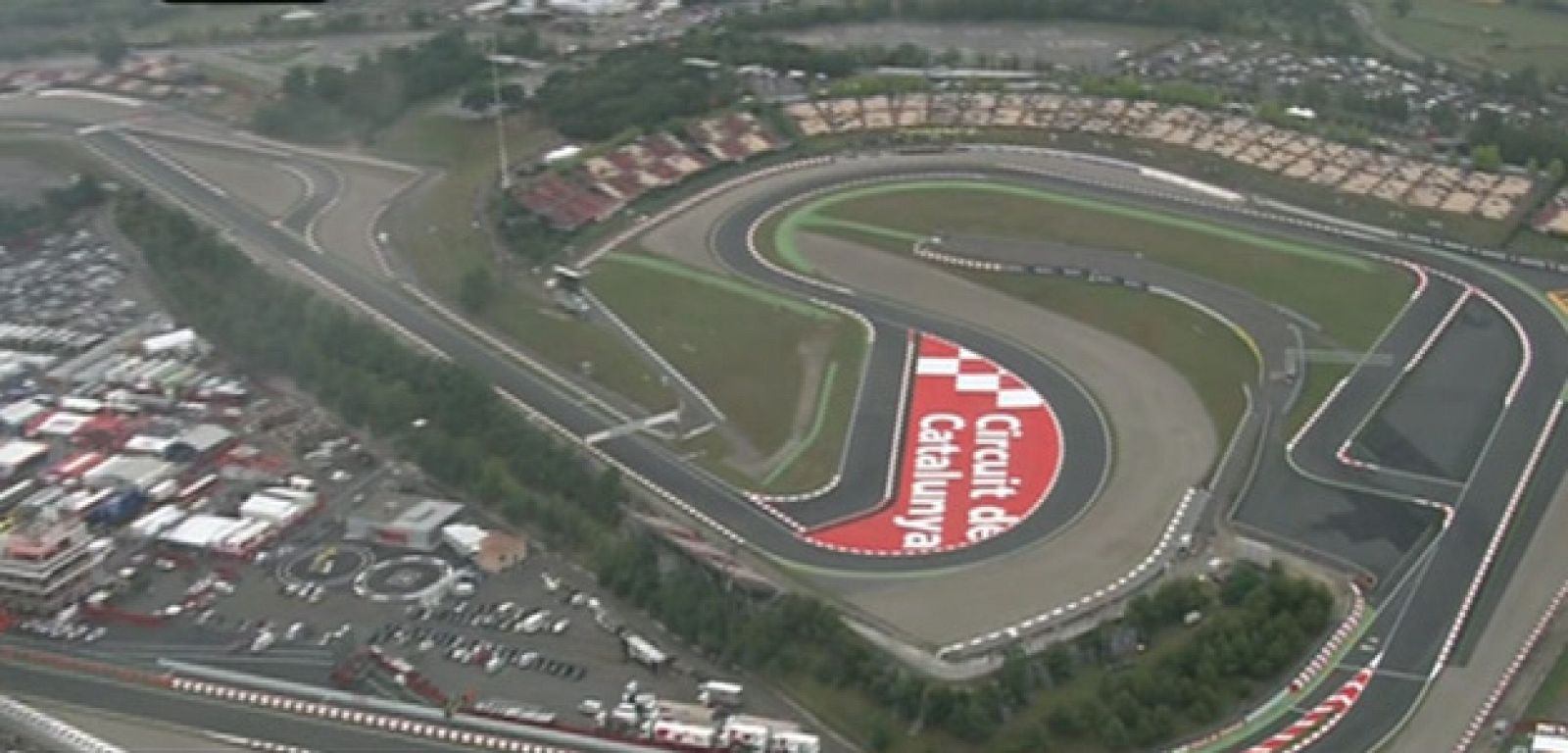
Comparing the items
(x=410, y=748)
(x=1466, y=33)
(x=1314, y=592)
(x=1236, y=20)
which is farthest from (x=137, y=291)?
(x=1466, y=33)

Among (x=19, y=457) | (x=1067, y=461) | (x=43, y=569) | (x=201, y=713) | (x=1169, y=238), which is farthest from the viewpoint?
(x=1169, y=238)

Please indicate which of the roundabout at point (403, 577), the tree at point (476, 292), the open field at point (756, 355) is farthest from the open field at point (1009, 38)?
the roundabout at point (403, 577)

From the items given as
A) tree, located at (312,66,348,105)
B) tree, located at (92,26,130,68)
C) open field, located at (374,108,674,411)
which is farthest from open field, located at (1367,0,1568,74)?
tree, located at (92,26,130,68)

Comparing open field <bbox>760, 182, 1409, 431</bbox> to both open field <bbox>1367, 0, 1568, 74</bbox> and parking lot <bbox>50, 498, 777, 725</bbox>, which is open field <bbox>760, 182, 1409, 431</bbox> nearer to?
parking lot <bbox>50, 498, 777, 725</bbox>

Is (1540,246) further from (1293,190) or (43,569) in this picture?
(43,569)

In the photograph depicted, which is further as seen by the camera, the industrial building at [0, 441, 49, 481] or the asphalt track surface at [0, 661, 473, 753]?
the industrial building at [0, 441, 49, 481]

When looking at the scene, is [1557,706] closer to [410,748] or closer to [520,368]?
[410,748]

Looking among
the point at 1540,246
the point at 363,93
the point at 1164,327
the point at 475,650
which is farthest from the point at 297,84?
the point at 1540,246
